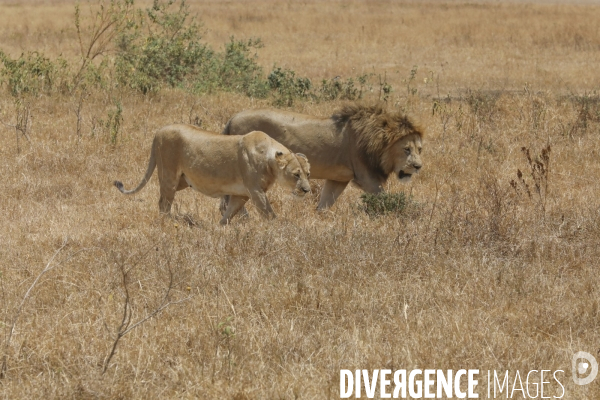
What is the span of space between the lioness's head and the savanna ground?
330 millimetres

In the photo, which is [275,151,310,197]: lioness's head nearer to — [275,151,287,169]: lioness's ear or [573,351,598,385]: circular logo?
[275,151,287,169]: lioness's ear

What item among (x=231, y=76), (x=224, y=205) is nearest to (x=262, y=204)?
(x=224, y=205)

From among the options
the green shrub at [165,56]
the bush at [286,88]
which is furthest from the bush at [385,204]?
the green shrub at [165,56]

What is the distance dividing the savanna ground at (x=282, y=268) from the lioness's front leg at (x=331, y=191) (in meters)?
0.16

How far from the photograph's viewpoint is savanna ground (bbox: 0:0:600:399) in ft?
17.0

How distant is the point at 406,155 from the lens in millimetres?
9562

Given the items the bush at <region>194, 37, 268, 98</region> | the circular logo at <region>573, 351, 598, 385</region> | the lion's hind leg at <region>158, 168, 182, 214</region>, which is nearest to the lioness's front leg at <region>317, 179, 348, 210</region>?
the lion's hind leg at <region>158, 168, 182, 214</region>

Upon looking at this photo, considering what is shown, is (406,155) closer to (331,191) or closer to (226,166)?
(331,191)

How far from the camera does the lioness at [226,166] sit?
834 cm

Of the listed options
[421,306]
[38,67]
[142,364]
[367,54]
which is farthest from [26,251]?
[367,54]

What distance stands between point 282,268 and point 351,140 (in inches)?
124

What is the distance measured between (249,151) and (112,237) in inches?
59.8

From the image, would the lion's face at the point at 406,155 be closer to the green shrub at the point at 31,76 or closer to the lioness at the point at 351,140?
the lioness at the point at 351,140

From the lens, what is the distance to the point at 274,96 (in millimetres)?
15469
